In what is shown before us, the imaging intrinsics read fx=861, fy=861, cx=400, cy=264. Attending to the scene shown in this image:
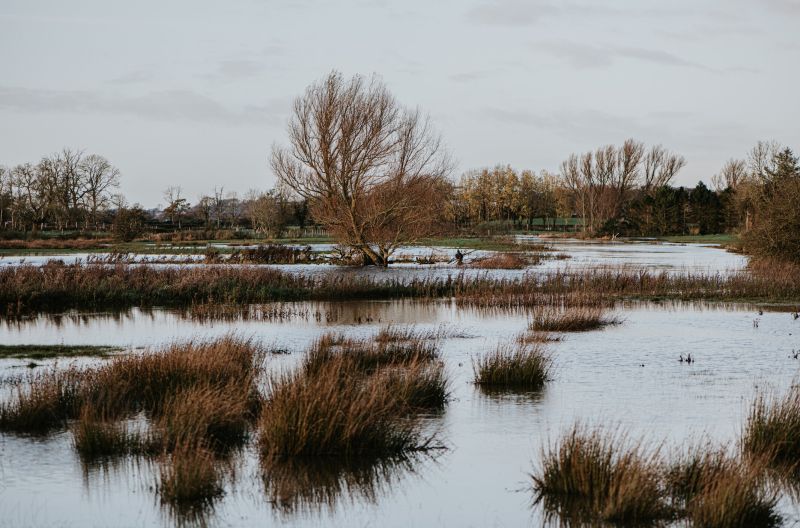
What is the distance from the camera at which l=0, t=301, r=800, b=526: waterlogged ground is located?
9172mm

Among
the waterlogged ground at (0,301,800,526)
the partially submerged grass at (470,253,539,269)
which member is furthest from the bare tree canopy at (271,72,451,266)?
the waterlogged ground at (0,301,800,526)

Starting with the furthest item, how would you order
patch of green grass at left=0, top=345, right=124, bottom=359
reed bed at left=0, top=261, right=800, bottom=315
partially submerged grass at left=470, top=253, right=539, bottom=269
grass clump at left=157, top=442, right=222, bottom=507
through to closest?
partially submerged grass at left=470, top=253, right=539, bottom=269 < reed bed at left=0, top=261, right=800, bottom=315 < patch of green grass at left=0, top=345, right=124, bottom=359 < grass clump at left=157, top=442, right=222, bottom=507

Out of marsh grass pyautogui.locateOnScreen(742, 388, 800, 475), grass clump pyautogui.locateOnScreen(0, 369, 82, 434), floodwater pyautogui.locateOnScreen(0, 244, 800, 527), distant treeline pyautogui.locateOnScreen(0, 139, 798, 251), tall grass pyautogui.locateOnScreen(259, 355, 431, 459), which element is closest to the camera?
floodwater pyautogui.locateOnScreen(0, 244, 800, 527)

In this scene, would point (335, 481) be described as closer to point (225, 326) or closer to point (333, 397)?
point (333, 397)

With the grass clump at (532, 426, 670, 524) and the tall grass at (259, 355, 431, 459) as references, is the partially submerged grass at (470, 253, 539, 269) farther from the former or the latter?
the grass clump at (532, 426, 670, 524)

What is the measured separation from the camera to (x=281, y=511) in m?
9.15

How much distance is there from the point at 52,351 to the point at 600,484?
14.1 m

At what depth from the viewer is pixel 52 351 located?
1906 cm

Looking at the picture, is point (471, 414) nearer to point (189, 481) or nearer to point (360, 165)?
point (189, 481)

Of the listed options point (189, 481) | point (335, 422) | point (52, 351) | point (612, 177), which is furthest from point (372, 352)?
point (612, 177)

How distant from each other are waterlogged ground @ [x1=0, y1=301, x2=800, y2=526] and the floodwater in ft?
0.09

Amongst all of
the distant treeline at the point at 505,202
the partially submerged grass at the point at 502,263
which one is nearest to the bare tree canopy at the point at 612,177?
the distant treeline at the point at 505,202

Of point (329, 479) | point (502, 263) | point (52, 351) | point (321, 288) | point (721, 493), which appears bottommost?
point (329, 479)

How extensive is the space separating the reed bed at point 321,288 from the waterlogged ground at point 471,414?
3.40 meters
